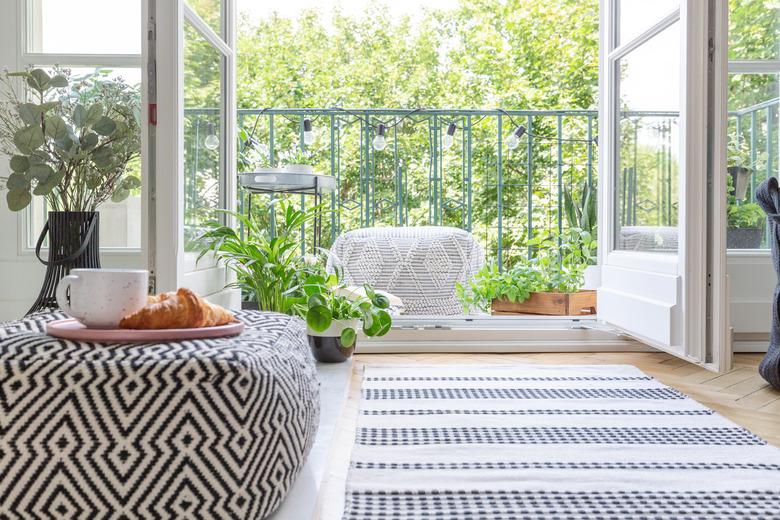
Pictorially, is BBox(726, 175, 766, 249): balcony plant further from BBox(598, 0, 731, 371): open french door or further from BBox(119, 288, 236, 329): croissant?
BBox(119, 288, 236, 329): croissant

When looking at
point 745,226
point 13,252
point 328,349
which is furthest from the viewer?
point 745,226

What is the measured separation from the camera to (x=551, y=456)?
1425mm

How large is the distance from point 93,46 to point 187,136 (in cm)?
107

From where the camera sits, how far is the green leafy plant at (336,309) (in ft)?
7.91

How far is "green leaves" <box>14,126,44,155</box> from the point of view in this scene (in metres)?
2.11

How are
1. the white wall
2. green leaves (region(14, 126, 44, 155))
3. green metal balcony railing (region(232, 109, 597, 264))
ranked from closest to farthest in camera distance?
1. green leaves (region(14, 126, 44, 155))
2. the white wall
3. green metal balcony railing (region(232, 109, 597, 264))

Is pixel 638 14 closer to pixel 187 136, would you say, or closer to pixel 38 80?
pixel 187 136

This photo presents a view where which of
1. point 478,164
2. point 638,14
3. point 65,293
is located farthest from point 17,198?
point 478,164

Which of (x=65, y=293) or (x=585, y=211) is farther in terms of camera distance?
(x=585, y=211)

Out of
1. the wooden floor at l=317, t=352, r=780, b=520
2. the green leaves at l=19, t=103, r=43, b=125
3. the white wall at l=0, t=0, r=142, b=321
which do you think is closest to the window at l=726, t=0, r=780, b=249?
the wooden floor at l=317, t=352, r=780, b=520

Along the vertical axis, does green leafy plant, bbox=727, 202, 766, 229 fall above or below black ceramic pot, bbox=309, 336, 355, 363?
above

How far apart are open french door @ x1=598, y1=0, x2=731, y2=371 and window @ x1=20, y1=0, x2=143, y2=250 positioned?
189 cm

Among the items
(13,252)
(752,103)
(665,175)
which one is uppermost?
(752,103)

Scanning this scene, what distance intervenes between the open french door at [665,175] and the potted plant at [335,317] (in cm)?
90
